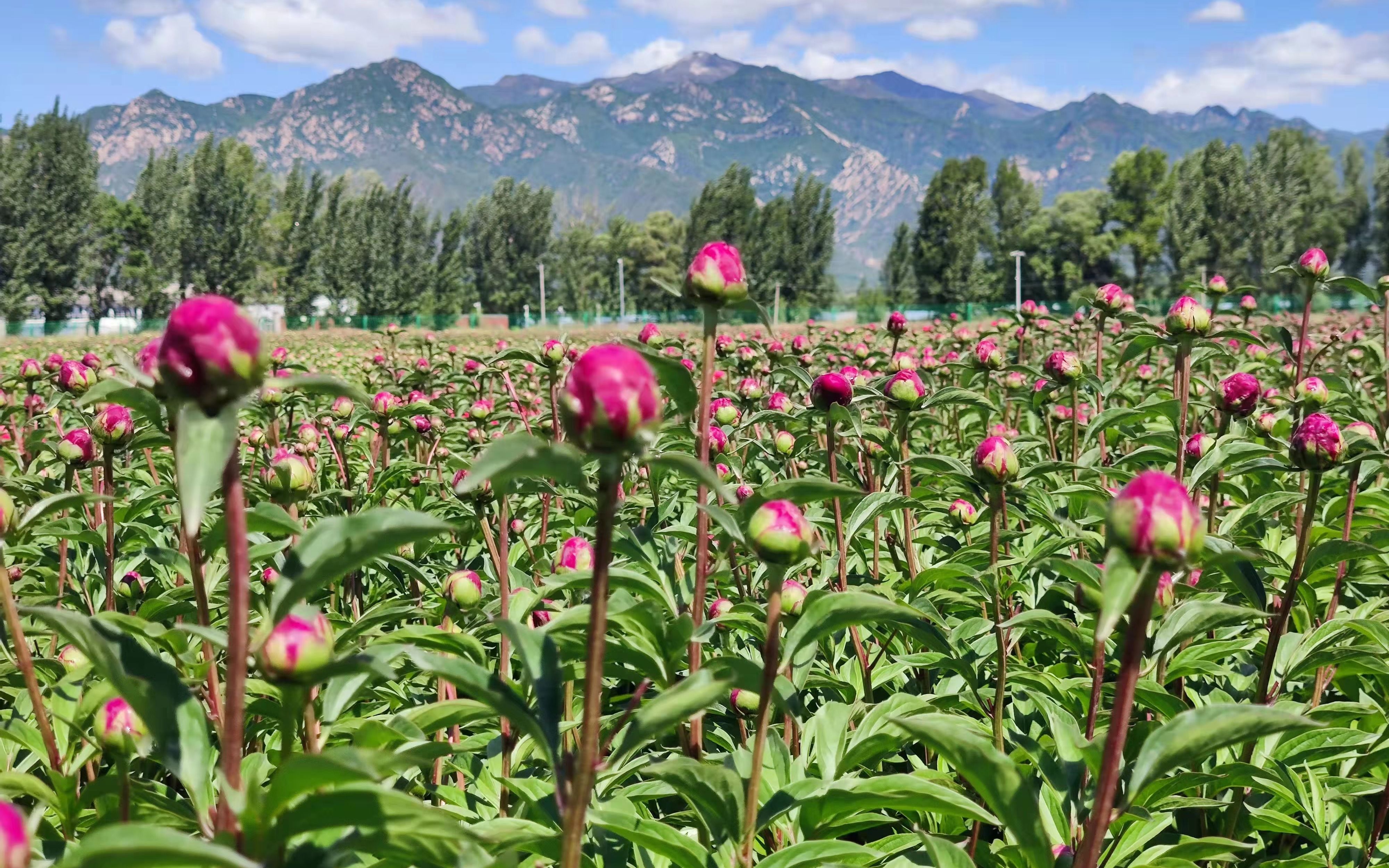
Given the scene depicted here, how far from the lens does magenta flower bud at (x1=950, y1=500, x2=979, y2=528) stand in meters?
2.61

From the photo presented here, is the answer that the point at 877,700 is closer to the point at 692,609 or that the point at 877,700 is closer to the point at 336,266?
the point at 692,609

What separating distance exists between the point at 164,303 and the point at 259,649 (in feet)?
192

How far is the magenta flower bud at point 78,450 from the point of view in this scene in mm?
2309

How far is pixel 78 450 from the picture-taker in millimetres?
2305

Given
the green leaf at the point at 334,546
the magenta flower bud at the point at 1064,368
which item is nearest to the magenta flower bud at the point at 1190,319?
the magenta flower bud at the point at 1064,368

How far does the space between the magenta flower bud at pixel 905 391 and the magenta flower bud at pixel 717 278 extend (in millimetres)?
968

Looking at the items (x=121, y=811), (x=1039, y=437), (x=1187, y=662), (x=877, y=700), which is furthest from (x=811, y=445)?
(x=121, y=811)

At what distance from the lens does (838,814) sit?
4.68ft

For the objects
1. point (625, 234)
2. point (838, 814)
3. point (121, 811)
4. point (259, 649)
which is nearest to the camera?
point (259, 649)

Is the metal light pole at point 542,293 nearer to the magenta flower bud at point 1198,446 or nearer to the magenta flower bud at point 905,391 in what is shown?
the magenta flower bud at point 1198,446

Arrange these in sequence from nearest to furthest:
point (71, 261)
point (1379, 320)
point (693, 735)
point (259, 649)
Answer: point (259, 649), point (693, 735), point (1379, 320), point (71, 261)

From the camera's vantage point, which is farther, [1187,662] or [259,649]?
[1187,662]

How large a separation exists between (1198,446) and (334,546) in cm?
247

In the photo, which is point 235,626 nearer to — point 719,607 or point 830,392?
point 719,607
